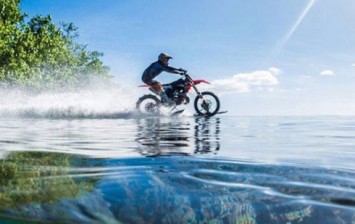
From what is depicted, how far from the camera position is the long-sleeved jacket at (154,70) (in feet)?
55.4

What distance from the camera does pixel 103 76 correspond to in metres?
55.3

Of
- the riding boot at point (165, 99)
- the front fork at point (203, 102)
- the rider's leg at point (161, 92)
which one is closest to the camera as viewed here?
the rider's leg at point (161, 92)

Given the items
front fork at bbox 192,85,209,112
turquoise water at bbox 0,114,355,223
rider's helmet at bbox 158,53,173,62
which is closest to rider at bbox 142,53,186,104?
rider's helmet at bbox 158,53,173,62

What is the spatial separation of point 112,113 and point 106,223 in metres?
16.0

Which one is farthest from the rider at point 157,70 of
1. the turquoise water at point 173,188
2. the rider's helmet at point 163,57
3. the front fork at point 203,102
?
the turquoise water at point 173,188

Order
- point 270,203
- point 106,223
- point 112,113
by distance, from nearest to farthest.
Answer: point 106,223
point 270,203
point 112,113

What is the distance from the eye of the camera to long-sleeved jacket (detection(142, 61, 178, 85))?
55.4 ft

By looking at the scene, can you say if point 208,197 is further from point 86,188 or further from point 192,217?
point 86,188

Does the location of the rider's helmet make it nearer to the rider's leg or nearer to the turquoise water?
the rider's leg

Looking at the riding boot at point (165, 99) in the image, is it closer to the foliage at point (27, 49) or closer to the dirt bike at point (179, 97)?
the dirt bike at point (179, 97)

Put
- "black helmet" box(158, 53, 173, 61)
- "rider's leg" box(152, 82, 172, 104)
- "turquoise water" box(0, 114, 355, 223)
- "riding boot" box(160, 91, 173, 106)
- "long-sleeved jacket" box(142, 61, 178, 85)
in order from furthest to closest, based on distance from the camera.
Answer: "riding boot" box(160, 91, 173, 106), "rider's leg" box(152, 82, 172, 104), "long-sleeved jacket" box(142, 61, 178, 85), "black helmet" box(158, 53, 173, 61), "turquoise water" box(0, 114, 355, 223)

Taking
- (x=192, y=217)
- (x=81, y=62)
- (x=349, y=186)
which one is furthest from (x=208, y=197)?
(x=81, y=62)

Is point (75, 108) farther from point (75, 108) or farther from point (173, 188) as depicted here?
point (173, 188)

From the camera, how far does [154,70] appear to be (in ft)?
55.5
